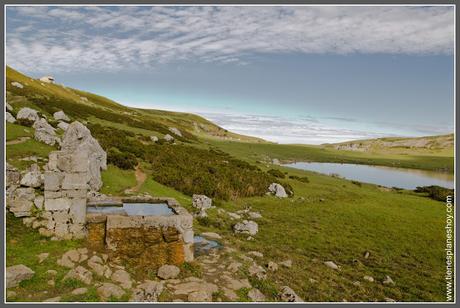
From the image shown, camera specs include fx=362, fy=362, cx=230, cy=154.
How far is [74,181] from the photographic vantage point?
12.1 metres

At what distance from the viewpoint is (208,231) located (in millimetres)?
17172

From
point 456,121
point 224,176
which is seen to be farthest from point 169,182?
point 456,121

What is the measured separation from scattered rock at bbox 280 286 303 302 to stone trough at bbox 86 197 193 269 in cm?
335

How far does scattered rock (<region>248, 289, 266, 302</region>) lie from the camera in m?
10.7

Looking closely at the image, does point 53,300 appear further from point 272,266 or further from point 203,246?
point 272,266

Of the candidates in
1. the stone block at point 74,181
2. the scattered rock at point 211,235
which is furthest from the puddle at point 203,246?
the stone block at point 74,181

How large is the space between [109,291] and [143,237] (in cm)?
237

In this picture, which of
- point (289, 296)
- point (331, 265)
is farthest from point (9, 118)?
point (289, 296)

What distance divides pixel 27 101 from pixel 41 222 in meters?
34.1

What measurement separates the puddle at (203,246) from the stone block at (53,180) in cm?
544

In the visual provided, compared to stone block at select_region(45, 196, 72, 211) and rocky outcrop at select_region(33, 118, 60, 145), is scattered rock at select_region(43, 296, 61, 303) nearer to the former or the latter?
stone block at select_region(45, 196, 72, 211)

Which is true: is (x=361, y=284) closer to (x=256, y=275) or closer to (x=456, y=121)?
(x=256, y=275)

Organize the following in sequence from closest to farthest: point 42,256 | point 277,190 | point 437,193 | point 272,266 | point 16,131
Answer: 1. point 42,256
2. point 272,266
3. point 16,131
4. point 277,190
5. point 437,193

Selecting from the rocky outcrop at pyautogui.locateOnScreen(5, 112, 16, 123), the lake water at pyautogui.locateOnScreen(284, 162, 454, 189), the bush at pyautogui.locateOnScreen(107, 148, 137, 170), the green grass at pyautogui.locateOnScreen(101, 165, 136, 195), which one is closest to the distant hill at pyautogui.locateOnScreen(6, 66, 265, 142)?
the rocky outcrop at pyautogui.locateOnScreen(5, 112, 16, 123)
